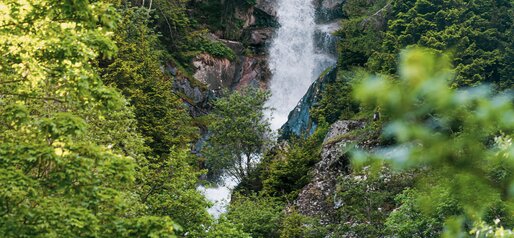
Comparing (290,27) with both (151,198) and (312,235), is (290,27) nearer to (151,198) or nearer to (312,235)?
(312,235)

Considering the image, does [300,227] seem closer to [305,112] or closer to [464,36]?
[464,36]

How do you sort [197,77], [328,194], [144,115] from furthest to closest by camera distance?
[197,77], [144,115], [328,194]

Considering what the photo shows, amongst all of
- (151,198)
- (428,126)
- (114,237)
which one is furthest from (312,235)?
(428,126)

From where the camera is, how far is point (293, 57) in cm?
4503

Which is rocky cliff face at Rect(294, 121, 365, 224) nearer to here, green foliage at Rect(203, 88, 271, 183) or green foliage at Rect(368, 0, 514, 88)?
green foliage at Rect(368, 0, 514, 88)

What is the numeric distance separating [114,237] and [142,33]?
929 inches

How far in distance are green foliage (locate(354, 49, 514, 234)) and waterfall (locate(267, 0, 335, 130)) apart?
3670cm

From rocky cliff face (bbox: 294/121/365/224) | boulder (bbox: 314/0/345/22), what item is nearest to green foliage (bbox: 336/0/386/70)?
rocky cliff face (bbox: 294/121/365/224)

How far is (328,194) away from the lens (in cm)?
2083

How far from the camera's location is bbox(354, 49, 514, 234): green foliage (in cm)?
307

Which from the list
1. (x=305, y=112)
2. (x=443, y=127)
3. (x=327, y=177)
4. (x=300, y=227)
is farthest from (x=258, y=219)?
(x=443, y=127)

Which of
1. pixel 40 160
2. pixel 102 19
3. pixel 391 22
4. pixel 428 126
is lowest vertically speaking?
pixel 428 126

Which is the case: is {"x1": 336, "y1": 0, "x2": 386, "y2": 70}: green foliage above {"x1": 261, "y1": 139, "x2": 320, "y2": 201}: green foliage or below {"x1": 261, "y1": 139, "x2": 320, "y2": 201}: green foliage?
above

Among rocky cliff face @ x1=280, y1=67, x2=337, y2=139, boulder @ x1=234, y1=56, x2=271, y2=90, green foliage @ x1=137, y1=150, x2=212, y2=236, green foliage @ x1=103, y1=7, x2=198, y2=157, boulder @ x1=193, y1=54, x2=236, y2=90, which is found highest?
boulder @ x1=234, y1=56, x2=271, y2=90
